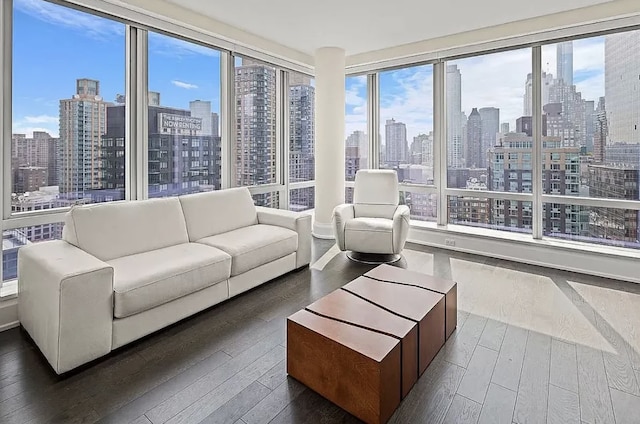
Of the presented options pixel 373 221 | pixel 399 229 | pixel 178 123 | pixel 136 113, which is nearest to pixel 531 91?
pixel 399 229

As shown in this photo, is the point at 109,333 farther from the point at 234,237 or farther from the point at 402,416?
the point at 402,416


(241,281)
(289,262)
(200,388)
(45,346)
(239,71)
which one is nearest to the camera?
(200,388)

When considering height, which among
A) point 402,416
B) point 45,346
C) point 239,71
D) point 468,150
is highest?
point 239,71

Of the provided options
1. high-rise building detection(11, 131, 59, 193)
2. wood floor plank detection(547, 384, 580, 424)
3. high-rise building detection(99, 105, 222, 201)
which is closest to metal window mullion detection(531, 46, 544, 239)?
wood floor plank detection(547, 384, 580, 424)

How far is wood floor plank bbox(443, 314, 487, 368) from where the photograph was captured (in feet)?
7.25

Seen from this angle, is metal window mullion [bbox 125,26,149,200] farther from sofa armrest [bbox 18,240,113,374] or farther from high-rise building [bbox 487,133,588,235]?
high-rise building [bbox 487,133,588,235]

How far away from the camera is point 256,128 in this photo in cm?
489

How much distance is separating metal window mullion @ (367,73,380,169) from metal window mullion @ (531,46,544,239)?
208 centimetres

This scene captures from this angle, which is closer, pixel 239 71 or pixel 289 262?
pixel 289 262

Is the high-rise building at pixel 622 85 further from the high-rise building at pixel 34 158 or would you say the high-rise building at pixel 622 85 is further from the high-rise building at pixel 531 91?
the high-rise building at pixel 34 158

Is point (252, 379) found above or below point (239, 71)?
below

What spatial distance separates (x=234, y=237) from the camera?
11.0ft

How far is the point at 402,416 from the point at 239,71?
4.15 metres

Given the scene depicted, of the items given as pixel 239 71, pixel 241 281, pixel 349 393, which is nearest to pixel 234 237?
pixel 241 281
